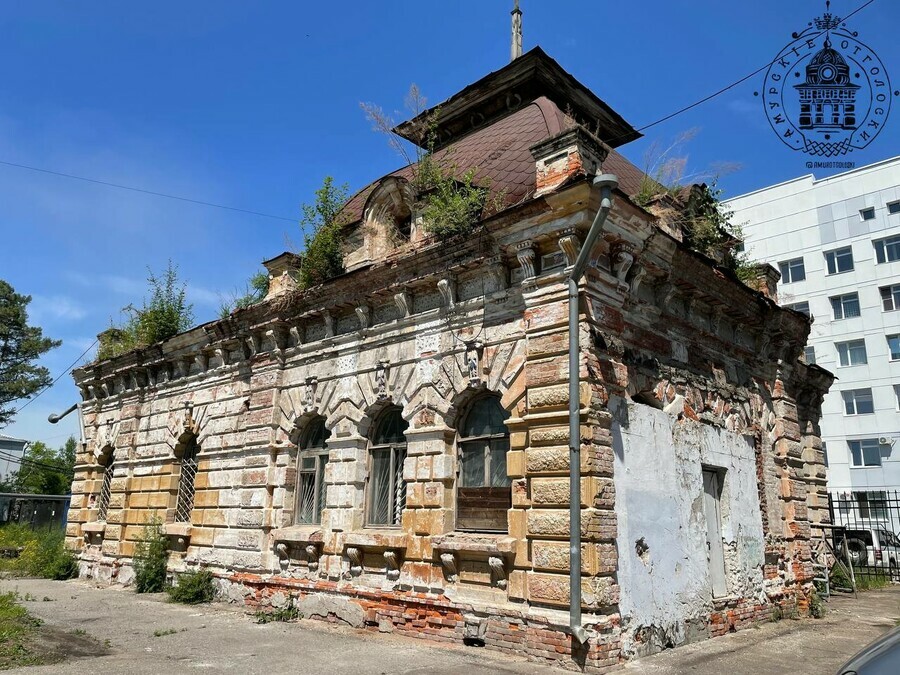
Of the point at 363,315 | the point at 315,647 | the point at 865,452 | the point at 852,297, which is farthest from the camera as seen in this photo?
the point at 852,297

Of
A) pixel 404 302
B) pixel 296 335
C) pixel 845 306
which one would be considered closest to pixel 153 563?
pixel 296 335

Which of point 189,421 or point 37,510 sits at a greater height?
point 189,421

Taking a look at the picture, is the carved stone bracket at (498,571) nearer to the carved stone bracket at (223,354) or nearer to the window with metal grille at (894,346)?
the carved stone bracket at (223,354)

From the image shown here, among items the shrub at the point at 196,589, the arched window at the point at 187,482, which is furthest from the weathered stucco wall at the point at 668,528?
the arched window at the point at 187,482

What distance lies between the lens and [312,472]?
12547mm

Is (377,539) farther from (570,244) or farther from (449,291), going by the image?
(570,244)

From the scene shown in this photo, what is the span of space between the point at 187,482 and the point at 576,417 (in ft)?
35.6

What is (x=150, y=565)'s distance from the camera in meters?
14.7

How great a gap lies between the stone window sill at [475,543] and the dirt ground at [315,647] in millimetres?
1231

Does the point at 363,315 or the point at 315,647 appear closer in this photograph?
the point at 315,647

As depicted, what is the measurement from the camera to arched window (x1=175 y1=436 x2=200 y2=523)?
15.4 meters

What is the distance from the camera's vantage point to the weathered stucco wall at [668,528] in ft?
28.3

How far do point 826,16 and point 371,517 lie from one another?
1123 cm

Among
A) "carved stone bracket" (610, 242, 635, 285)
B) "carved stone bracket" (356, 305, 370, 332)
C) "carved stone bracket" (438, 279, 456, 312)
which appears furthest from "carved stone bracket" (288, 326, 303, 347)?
"carved stone bracket" (610, 242, 635, 285)
